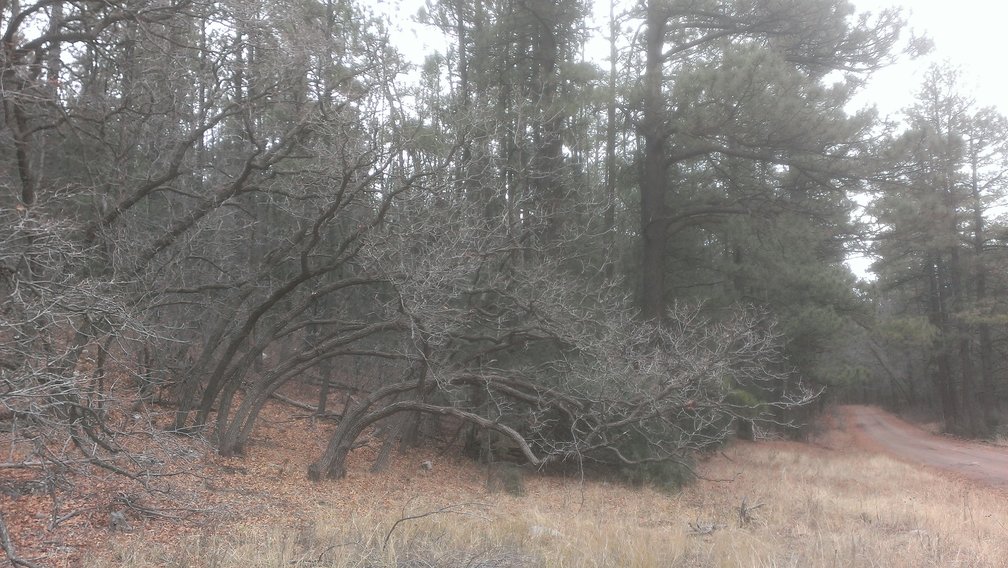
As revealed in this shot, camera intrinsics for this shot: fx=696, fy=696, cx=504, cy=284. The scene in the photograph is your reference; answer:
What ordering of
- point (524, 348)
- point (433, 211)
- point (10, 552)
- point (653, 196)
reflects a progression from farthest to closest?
point (653, 196), point (524, 348), point (433, 211), point (10, 552)

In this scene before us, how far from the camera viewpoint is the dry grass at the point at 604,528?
6.32m

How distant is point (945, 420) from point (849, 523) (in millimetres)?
28537

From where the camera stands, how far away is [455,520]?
867 cm

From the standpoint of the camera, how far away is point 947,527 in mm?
9625

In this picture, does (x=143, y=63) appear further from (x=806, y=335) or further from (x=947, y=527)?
(x=806, y=335)

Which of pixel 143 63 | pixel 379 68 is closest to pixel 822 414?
pixel 379 68

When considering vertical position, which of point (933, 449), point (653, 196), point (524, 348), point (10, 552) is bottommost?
point (933, 449)

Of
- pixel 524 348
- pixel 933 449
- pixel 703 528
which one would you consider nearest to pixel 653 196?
pixel 524 348

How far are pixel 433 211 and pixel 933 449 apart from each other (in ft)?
79.7

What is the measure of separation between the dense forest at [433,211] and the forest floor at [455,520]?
722 millimetres

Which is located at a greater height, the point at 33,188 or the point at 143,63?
the point at 143,63

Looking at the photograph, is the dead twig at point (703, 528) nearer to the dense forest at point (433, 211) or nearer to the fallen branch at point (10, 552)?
the dense forest at point (433, 211)

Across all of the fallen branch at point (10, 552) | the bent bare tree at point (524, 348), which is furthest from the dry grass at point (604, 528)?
the bent bare tree at point (524, 348)

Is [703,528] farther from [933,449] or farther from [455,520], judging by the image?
[933,449]
